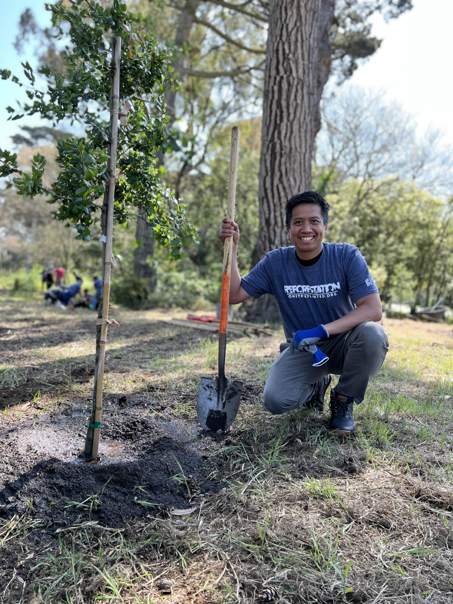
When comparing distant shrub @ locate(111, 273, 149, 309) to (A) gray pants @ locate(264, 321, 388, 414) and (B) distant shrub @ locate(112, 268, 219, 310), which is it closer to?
(B) distant shrub @ locate(112, 268, 219, 310)

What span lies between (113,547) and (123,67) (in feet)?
7.13

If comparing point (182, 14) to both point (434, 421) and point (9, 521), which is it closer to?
point (434, 421)

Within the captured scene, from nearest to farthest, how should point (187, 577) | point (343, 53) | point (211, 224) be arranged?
point (187, 577) → point (343, 53) → point (211, 224)

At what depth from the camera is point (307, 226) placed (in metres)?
2.82

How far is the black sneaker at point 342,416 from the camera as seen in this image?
2.77 m

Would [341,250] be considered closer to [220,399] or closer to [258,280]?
[258,280]

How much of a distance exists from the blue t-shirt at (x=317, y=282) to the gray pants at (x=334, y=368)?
17 centimetres

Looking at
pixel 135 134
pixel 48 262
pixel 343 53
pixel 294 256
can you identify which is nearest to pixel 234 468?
pixel 294 256

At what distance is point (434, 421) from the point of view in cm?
319

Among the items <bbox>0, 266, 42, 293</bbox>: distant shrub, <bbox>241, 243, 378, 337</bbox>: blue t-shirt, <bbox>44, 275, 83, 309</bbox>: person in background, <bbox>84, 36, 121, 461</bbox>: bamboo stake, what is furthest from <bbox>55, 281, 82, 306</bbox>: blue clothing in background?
<bbox>84, 36, 121, 461</bbox>: bamboo stake

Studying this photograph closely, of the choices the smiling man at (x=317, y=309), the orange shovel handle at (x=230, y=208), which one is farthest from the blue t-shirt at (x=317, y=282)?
the orange shovel handle at (x=230, y=208)

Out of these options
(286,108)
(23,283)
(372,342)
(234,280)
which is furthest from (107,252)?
(23,283)

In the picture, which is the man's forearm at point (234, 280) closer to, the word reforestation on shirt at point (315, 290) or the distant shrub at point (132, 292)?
the word reforestation on shirt at point (315, 290)

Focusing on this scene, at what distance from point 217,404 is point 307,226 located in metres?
1.12
